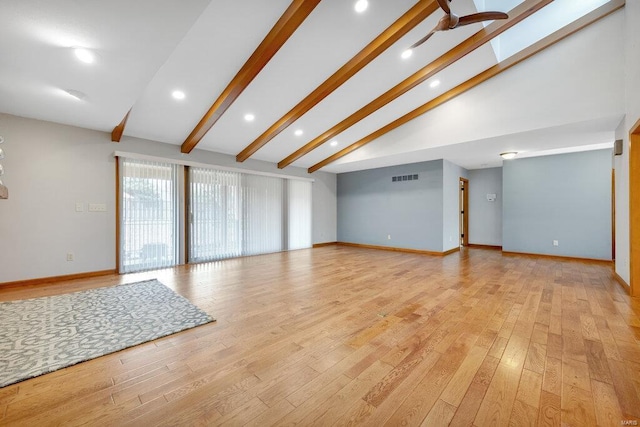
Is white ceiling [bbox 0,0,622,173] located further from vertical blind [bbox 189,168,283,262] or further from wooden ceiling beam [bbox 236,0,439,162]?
vertical blind [bbox 189,168,283,262]

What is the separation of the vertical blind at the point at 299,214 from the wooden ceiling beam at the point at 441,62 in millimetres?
2126

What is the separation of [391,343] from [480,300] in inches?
67.5

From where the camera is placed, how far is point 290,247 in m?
7.45

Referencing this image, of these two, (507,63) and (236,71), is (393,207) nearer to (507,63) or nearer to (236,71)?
(507,63)

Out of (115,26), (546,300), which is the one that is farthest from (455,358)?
(115,26)

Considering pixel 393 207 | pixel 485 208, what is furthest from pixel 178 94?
pixel 485 208

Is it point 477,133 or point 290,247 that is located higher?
point 477,133

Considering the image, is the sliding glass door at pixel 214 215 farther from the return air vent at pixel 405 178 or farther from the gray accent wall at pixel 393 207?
the return air vent at pixel 405 178

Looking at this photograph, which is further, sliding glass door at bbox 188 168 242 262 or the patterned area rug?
sliding glass door at bbox 188 168 242 262

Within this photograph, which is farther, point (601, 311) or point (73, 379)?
point (601, 311)

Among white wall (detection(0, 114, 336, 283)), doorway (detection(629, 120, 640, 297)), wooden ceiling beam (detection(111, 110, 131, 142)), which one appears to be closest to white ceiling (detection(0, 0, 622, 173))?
wooden ceiling beam (detection(111, 110, 131, 142))

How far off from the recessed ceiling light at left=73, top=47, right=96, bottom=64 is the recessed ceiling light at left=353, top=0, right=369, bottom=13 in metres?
2.76

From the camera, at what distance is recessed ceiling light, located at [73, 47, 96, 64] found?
92.5 inches

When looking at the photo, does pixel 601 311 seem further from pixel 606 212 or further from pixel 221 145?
pixel 221 145
